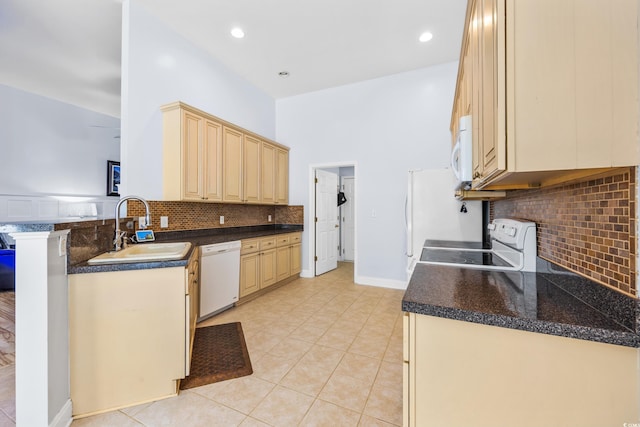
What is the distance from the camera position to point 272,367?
195cm

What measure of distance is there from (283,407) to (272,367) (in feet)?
1.35

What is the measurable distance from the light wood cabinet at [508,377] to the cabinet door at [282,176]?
142 inches

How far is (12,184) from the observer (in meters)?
3.92

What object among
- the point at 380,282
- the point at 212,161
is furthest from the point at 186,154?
the point at 380,282

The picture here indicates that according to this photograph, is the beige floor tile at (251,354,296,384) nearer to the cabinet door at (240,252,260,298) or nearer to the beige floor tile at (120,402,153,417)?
the beige floor tile at (120,402,153,417)

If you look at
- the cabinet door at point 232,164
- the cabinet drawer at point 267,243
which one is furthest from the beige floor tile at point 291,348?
the cabinet door at point 232,164

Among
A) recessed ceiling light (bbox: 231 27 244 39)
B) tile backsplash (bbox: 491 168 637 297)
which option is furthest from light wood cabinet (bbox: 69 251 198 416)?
recessed ceiling light (bbox: 231 27 244 39)

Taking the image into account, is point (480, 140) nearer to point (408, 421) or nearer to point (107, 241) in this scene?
point (408, 421)

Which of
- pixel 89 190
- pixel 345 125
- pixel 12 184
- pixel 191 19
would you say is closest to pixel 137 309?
pixel 191 19

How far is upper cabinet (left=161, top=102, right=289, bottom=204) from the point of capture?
2758 mm

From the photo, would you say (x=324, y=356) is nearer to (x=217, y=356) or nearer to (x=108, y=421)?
(x=217, y=356)

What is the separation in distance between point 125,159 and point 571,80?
316 cm

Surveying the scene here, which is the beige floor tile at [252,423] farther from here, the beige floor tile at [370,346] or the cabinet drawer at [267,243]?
the cabinet drawer at [267,243]

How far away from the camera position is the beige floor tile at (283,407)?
4.81ft
